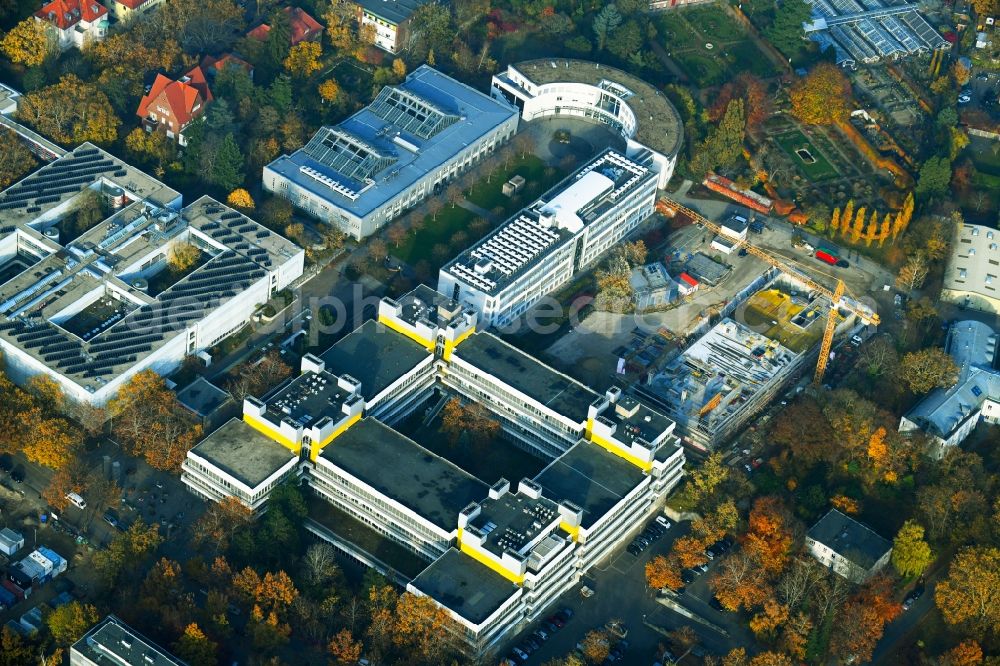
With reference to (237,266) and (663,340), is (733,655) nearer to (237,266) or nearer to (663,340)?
(663,340)

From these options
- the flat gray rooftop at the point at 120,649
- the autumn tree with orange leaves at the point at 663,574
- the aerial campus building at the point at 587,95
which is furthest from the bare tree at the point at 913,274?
the flat gray rooftop at the point at 120,649

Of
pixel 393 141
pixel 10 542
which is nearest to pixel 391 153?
pixel 393 141

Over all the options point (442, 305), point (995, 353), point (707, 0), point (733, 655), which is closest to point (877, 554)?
point (733, 655)

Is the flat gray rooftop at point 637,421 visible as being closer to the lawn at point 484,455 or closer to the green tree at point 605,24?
the lawn at point 484,455

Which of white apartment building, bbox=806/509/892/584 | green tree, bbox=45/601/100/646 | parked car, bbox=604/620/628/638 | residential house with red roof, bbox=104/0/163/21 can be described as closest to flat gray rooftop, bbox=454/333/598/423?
parked car, bbox=604/620/628/638

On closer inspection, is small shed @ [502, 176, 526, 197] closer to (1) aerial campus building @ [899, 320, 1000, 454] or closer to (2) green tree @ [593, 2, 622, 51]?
(2) green tree @ [593, 2, 622, 51]

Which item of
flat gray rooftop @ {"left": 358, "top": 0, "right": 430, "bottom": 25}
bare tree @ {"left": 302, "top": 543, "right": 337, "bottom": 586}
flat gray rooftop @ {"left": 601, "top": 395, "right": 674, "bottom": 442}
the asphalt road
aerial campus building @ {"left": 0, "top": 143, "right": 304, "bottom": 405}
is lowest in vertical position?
the asphalt road

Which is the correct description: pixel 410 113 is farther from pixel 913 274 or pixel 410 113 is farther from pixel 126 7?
pixel 913 274

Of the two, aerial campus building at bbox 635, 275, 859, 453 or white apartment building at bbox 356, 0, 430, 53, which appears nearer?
aerial campus building at bbox 635, 275, 859, 453
